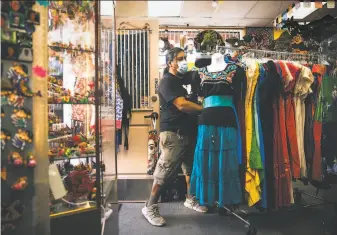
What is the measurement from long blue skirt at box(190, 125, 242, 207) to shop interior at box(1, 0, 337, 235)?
218mm

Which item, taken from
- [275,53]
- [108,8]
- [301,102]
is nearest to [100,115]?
[108,8]

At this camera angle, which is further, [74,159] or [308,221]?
[308,221]

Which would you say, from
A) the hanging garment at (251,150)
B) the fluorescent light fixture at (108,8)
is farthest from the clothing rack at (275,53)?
the fluorescent light fixture at (108,8)

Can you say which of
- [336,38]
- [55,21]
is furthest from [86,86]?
[336,38]

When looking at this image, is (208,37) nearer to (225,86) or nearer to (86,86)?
(225,86)

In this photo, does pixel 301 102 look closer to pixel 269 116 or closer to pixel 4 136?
pixel 269 116

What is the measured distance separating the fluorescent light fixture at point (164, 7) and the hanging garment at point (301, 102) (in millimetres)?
1051

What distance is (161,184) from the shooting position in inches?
90.5

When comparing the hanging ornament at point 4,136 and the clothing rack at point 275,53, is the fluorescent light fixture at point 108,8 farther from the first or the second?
the clothing rack at point 275,53

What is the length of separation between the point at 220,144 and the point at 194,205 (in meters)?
0.93

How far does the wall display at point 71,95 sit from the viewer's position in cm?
124

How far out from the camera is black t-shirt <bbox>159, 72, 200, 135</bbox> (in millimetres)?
2156

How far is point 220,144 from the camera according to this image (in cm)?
193

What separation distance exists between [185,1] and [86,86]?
26.5 inches
